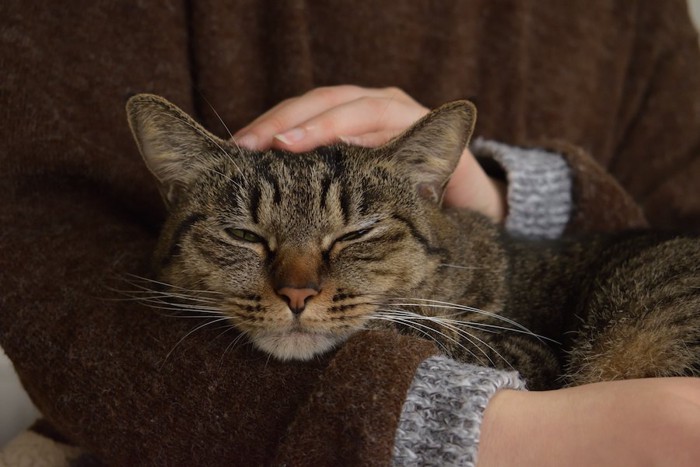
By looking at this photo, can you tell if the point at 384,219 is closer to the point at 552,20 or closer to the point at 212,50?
the point at 212,50

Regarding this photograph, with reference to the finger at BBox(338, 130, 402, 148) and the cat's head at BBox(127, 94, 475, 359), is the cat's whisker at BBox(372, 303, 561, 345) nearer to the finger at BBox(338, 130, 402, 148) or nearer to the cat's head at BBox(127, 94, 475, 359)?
the cat's head at BBox(127, 94, 475, 359)

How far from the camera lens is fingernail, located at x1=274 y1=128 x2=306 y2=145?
116cm

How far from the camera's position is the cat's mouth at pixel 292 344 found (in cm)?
95

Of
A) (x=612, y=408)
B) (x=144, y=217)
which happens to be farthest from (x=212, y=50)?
(x=612, y=408)

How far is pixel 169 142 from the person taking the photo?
115cm

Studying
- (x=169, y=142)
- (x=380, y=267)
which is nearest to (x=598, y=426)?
(x=380, y=267)

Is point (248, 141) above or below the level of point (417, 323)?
above

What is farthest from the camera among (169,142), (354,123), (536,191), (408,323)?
(536,191)

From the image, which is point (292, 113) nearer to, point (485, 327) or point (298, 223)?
point (298, 223)

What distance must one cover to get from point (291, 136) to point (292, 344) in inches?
16.6

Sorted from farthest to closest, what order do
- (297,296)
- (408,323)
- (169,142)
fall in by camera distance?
(169,142) → (408,323) → (297,296)

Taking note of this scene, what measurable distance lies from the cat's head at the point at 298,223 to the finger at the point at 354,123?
4 cm

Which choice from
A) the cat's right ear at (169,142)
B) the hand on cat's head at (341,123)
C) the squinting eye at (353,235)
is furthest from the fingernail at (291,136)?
the squinting eye at (353,235)

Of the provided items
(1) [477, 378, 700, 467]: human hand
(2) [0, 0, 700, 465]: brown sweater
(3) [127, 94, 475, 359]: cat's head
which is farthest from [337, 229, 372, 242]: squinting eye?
(1) [477, 378, 700, 467]: human hand
